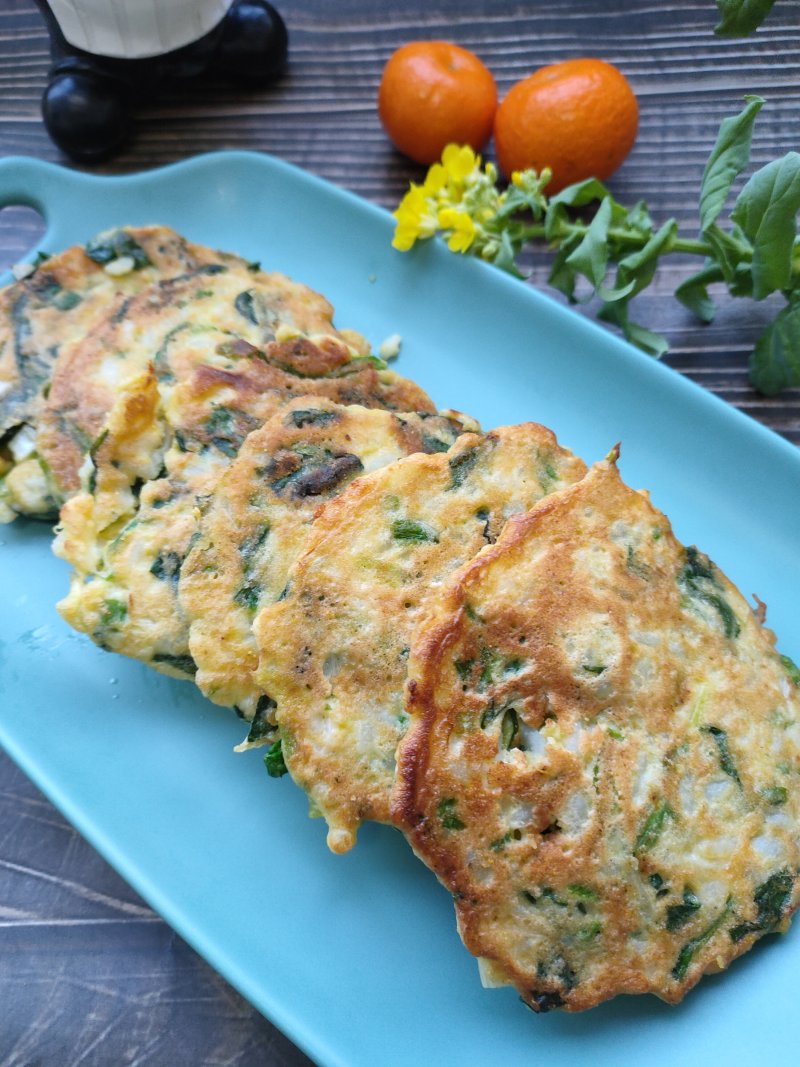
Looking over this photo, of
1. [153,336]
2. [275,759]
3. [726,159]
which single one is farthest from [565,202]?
[275,759]

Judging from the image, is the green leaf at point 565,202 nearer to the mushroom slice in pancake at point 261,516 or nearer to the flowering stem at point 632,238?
the flowering stem at point 632,238

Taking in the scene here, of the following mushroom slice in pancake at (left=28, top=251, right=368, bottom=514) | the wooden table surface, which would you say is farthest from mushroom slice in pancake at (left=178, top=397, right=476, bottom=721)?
the wooden table surface

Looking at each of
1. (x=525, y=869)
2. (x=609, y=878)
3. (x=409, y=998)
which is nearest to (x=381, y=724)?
(x=525, y=869)

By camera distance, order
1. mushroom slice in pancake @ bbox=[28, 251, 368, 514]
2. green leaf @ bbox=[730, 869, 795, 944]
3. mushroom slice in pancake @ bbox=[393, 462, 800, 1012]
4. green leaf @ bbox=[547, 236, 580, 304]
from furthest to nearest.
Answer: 1. green leaf @ bbox=[547, 236, 580, 304]
2. mushroom slice in pancake @ bbox=[28, 251, 368, 514]
3. green leaf @ bbox=[730, 869, 795, 944]
4. mushroom slice in pancake @ bbox=[393, 462, 800, 1012]

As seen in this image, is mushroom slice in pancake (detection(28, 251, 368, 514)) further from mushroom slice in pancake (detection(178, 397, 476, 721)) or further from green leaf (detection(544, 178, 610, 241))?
green leaf (detection(544, 178, 610, 241))

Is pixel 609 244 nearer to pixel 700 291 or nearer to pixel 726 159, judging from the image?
pixel 700 291

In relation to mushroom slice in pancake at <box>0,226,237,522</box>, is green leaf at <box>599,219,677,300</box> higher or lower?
higher
